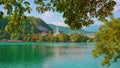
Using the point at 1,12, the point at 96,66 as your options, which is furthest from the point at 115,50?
the point at 96,66

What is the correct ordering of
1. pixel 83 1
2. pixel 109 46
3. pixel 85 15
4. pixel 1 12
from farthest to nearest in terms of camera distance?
pixel 109 46
pixel 85 15
pixel 83 1
pixel 1 12

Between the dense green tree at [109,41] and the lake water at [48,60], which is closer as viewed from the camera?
the dense green tree at [109,41]

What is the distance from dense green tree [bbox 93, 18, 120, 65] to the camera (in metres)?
26.2

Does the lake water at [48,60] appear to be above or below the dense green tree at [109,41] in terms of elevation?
below

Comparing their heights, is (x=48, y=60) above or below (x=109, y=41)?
below

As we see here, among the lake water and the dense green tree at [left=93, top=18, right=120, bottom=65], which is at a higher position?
the dense green tree at [left=93, top=18, right=120, bottom=65]

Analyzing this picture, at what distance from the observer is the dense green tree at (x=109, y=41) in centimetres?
2619

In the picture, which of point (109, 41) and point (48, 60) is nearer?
point (109, 41)

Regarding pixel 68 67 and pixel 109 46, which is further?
pixel 68 67

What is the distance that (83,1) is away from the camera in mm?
7633

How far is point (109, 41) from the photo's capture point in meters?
26.8

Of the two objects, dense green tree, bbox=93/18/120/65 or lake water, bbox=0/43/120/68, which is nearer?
dense green tree, bbox=93/18/120/65

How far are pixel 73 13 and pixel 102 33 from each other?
20.1m

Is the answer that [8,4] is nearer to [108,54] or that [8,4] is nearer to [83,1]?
[83,1]
